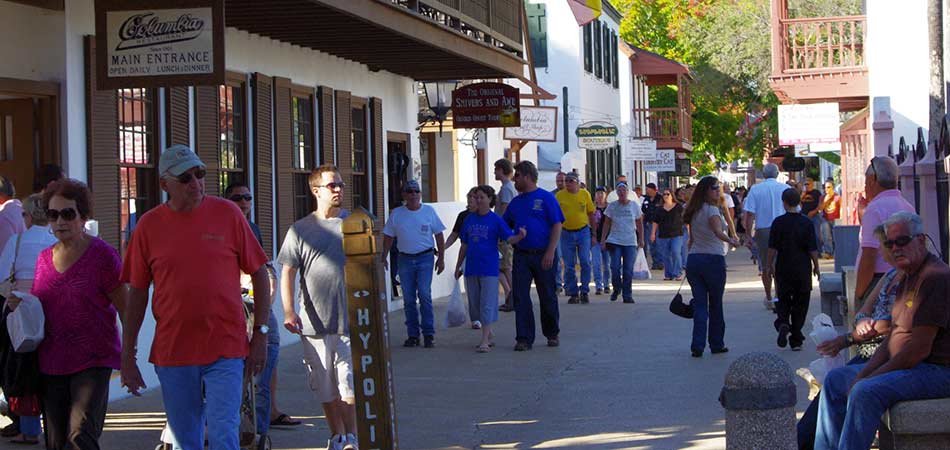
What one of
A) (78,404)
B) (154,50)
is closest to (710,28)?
(154,50)

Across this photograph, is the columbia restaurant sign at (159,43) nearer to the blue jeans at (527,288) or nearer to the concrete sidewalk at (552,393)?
the concrete sidewalk at (552,393)

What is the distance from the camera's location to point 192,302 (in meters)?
6.66

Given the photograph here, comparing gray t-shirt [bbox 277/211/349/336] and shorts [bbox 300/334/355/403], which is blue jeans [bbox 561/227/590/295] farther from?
shorts [bbox 300/334/355/403]

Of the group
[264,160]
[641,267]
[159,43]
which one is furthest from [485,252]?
[641,267]

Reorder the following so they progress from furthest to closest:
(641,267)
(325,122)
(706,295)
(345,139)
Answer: (641,267) < (345,139) < (325,122) < (706,295)

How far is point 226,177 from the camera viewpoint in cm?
1446

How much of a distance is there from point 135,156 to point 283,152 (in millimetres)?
3523

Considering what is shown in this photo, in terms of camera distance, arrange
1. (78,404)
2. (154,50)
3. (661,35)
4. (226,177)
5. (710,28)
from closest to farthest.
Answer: (78,404) < (154,50) < (226,177) < (710,28) < (661,35)

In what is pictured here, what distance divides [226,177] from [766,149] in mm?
55074

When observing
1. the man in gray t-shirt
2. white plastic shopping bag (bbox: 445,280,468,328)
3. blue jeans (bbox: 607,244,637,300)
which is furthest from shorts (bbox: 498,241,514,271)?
the man in gray t-shirt

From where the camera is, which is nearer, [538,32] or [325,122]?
[325,122]

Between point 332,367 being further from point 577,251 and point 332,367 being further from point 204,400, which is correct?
point 577,251

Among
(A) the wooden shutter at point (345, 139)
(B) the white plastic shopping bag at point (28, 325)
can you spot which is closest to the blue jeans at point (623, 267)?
(A) the wooden shutter at point (345, 139)

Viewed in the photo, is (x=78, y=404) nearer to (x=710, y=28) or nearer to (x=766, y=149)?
(x=710, y=28)
